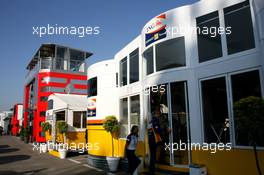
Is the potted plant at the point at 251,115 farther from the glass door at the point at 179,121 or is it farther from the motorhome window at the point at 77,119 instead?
the motorhome window at the point at 77,119

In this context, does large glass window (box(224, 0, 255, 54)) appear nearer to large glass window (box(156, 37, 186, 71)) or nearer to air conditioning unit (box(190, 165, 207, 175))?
large glass window (box(156, 37, 186, 71))

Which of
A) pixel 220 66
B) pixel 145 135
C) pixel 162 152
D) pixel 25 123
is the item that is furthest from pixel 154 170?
pixel 25 123

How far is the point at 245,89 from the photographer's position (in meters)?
5.46

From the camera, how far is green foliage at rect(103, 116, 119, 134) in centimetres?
943

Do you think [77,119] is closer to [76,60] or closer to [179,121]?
[179,121]

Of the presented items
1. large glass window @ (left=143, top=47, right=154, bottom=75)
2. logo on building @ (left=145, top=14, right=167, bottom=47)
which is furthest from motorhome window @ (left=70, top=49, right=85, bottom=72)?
logo on building @ (left=145, top=14, right=167, bottom=47)

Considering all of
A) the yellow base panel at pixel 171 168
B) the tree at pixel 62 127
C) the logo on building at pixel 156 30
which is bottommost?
the yellow base panel at pixel 171 168

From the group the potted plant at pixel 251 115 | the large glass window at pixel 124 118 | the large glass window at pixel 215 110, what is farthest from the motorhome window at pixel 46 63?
the potted plant at pixel 251 115

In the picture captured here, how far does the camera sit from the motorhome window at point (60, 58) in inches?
1218

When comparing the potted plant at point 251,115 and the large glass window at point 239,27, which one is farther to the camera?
the large glass window at point 239,27

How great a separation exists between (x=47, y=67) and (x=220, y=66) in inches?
1082

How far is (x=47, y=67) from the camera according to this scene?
2984cm

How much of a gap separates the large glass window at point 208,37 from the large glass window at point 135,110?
3227 millimetres

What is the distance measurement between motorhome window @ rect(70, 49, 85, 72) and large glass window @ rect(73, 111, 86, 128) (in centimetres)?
1723
